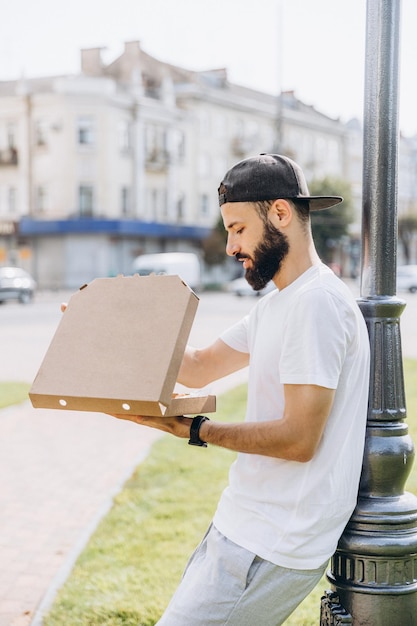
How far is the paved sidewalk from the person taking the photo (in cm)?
487

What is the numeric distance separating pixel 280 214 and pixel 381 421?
816 mm

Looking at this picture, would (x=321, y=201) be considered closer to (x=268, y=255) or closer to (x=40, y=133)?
(x=268, y=255)

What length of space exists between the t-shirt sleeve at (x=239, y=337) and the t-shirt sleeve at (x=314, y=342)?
524mm

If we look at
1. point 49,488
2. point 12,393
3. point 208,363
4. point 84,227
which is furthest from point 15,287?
point 208,363

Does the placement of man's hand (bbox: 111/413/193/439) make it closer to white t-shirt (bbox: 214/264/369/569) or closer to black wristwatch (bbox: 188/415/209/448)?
black wristwatch (bbox: 188/415/209/448)

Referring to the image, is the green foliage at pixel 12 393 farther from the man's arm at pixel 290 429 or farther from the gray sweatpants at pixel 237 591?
the man's arm at pixel 290 429

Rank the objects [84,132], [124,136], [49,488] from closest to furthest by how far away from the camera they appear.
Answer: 1. [49,488]
2. [84,132]
3. [124,136]

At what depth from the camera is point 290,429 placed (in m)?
2.22

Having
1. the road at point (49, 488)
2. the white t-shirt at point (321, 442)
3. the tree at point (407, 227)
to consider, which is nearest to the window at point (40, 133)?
the tree at point (407, 227)

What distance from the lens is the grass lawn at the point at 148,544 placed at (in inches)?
170

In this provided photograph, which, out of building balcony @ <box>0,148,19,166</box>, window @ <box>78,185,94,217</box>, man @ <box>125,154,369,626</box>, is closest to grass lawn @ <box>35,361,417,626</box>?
man @ <box>125,154,369,626</box>

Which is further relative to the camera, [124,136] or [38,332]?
[124,136]

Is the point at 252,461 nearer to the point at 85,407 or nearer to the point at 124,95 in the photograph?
the point at 85,407

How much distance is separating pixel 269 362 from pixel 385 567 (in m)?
0.82
